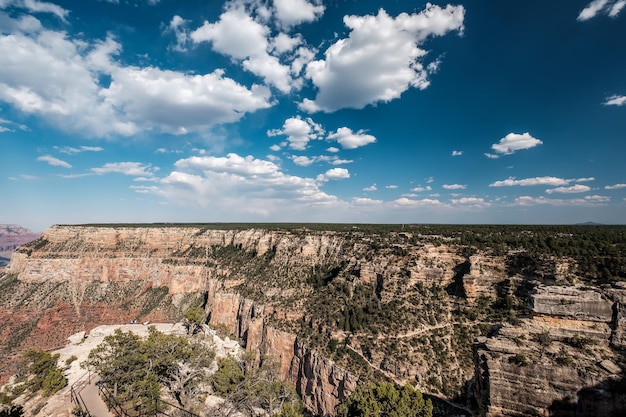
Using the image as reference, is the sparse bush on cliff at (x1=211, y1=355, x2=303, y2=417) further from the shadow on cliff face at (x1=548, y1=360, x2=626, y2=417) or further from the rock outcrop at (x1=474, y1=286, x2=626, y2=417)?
the shadow on cliff face at (x1=548, y1=360, x2=626, y2=417)

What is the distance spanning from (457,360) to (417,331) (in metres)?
6.27

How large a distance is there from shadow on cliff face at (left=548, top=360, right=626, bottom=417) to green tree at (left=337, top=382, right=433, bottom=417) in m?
11.5

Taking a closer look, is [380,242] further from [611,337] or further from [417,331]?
[611,337]

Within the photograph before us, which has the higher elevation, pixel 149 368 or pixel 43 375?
pixel 149 368

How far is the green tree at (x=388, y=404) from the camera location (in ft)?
85.3

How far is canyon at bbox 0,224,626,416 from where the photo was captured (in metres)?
20.2

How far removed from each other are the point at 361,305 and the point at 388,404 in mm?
25648

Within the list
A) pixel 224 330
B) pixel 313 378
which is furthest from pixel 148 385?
pixel 224 330

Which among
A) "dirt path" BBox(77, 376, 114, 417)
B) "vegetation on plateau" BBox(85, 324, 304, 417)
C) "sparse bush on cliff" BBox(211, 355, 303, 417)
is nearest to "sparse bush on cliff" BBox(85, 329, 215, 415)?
"vegetation on plateau" BBox(85, 324, 304, 417)

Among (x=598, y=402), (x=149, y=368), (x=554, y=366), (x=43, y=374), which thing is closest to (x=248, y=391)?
(x=149, y=368)

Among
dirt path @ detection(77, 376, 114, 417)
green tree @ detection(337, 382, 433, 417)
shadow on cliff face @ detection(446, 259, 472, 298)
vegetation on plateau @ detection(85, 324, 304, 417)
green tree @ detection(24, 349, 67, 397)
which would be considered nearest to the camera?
green tree @ detection(337, 382, 433, 417)

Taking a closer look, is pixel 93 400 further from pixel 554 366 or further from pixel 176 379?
pixel 554 366

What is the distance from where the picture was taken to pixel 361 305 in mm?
52406

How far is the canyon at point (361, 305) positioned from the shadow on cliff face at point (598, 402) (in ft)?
0.21
